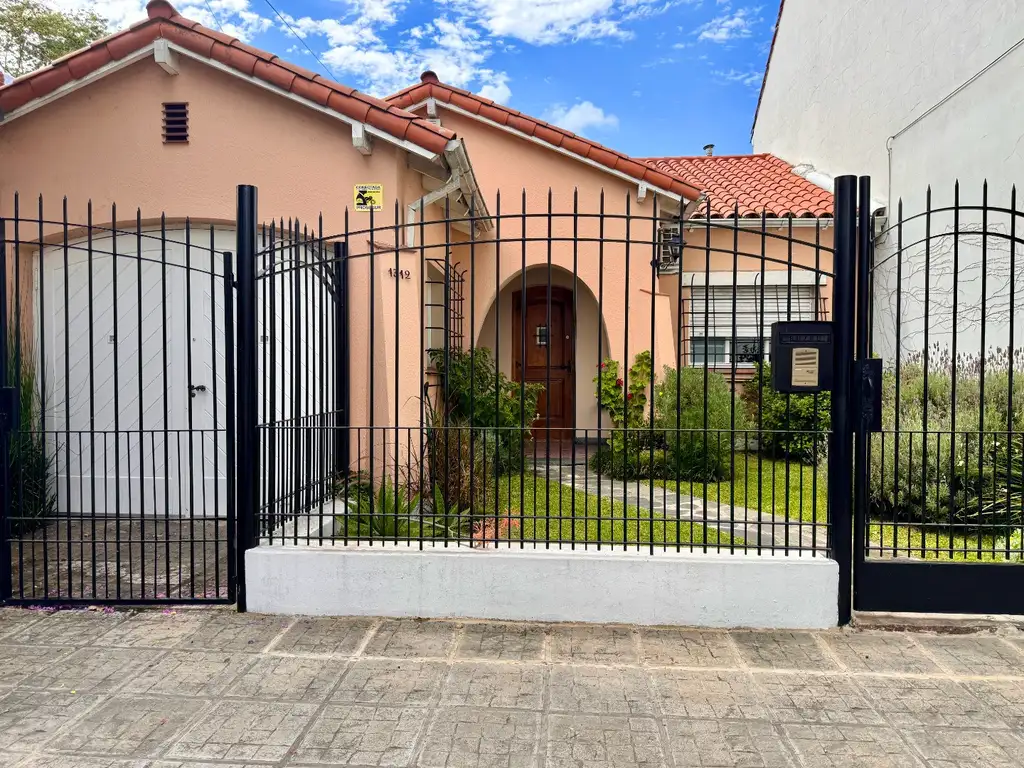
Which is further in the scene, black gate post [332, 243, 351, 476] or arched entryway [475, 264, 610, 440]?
arched entryway [475, 264, 610, 440]

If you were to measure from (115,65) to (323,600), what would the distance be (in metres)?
5.14

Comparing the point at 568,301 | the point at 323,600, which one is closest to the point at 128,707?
the point at 323,600

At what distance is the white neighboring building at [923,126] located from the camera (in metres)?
7.03

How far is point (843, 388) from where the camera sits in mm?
3701

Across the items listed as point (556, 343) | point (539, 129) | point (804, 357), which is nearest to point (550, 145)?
point (539, 129)

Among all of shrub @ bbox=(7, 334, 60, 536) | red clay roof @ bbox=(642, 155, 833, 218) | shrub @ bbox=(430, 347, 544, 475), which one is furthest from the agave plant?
red clay roof @ bbox=(642, 155, 833, 218)

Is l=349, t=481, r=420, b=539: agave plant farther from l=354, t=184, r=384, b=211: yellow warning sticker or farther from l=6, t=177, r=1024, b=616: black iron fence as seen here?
l=354, t=184, r=384, b=211: yellow warning sticker

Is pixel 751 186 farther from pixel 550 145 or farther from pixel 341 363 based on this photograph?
pixel 341 363

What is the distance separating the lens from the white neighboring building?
7025 mm

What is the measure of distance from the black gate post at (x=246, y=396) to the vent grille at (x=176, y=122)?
8.73ft

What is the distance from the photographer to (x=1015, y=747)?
2.62 metres

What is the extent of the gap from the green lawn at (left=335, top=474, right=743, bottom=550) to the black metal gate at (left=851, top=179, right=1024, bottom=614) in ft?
3.09

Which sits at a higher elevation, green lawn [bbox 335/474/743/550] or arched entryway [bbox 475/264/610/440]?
arched entryway [bbox 475/264/610/440]

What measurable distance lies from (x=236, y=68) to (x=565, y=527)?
477 centimetres
